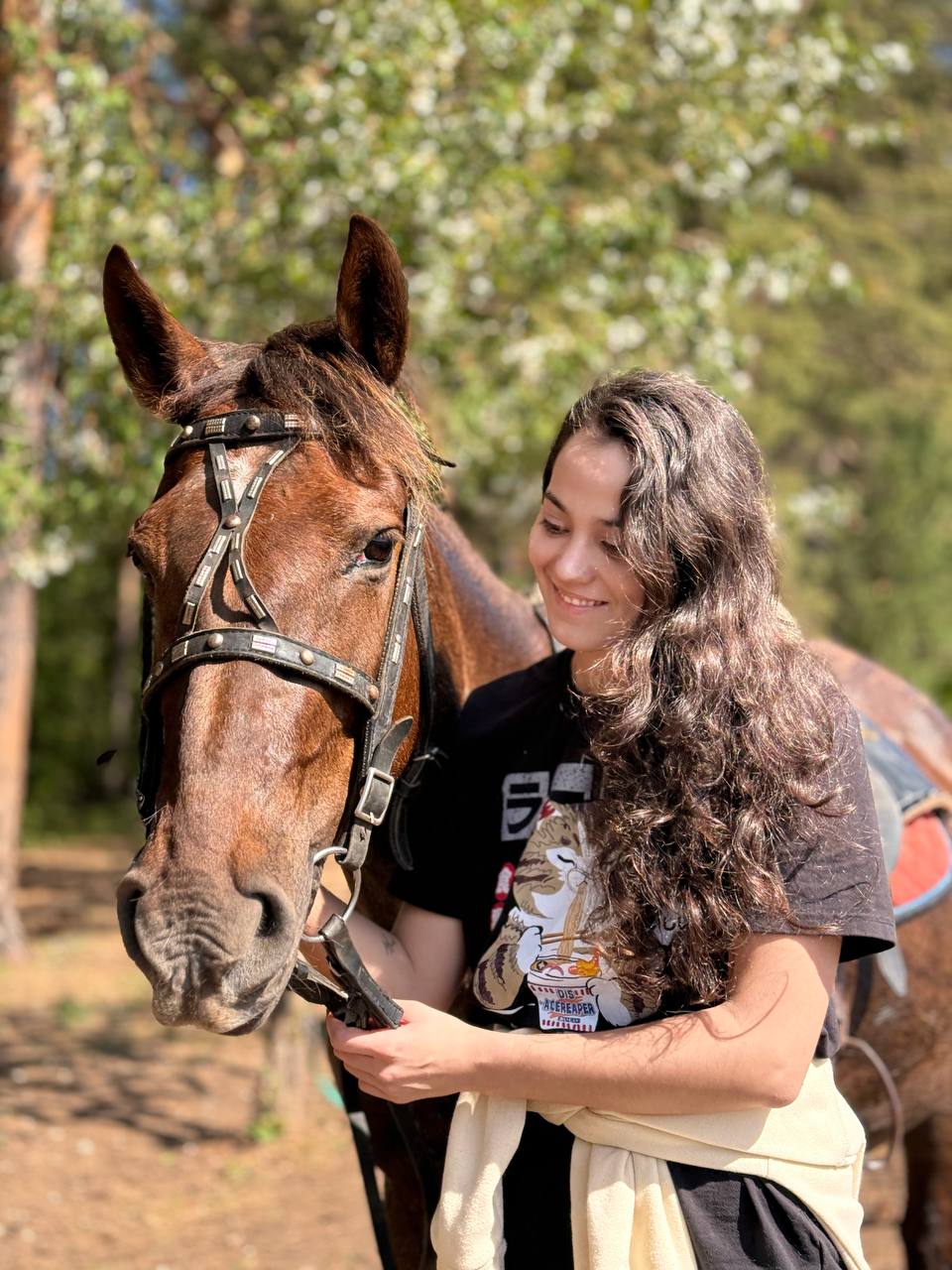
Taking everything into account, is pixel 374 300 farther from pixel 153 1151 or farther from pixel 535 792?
pixel 153 1151

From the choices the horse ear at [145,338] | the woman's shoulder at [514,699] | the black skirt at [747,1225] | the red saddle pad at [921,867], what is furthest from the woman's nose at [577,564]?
the red saddle pad at [921,867]

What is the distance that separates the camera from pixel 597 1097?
5.33ft

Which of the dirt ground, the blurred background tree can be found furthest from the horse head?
the dirt ground

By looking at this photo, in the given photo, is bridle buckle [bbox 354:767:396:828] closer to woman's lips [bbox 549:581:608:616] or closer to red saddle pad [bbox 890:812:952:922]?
woman's lips [bbox 549:581:608:616]

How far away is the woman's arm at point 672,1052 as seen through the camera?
5.16 feet

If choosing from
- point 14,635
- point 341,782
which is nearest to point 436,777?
point 341,782

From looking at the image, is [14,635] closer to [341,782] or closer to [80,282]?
[80,282]

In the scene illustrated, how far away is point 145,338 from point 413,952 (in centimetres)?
113

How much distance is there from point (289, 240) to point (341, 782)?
4924 mm

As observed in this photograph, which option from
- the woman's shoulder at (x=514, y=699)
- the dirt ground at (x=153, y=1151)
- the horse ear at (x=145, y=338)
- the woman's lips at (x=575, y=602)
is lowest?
the dirt ground at (x=153, y=1151)

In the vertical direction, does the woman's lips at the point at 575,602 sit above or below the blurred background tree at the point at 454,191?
below

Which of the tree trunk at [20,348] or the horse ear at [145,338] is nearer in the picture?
the horse ear at [145,338]

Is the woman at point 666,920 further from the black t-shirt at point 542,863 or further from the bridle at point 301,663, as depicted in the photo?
the bridle at point 301,663

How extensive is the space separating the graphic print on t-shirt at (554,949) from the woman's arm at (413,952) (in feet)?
0.49
